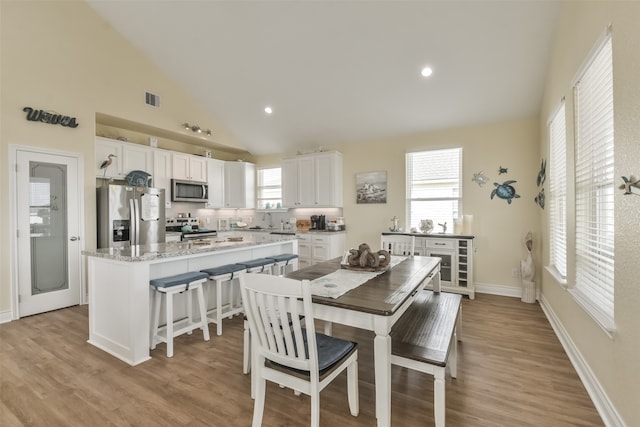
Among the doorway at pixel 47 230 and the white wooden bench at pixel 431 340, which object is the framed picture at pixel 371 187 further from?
the doorway at pixel 47 230

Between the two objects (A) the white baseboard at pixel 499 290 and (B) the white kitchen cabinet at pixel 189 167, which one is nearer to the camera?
(A) the white baseboard at pixel 499 290

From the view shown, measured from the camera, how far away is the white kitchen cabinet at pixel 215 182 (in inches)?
249

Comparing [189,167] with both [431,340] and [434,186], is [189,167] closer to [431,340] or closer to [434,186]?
[434,186]

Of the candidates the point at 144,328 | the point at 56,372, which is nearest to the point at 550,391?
the point at 144,328

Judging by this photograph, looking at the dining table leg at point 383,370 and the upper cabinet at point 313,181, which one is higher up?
the upper cabinet at point 313,181

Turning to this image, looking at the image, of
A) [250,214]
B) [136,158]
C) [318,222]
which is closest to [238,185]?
[250,214]

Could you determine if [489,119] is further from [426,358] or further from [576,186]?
[426,358]

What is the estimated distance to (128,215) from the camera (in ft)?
14.8

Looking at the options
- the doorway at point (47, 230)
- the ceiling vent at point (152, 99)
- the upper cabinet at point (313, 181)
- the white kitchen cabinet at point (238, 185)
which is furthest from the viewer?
the white kitchen cabinet at point (238, 185)

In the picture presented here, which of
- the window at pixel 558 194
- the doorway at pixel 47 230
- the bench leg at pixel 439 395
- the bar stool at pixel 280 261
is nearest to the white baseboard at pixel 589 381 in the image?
the window at pixel 558 194

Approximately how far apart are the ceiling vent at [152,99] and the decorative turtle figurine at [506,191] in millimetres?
5665

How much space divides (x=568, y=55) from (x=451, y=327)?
271 centimetres

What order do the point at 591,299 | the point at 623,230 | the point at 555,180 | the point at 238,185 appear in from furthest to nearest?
the point at 238,185 < the point at 555,180 < the point at 591,299 < the point at 623,230

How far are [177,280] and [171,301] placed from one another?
186 millimetres
